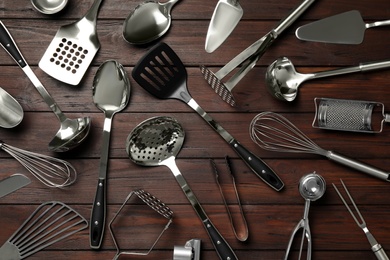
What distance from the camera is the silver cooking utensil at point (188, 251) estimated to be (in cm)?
122

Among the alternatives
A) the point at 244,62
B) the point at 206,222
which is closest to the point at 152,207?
the point at 206,222

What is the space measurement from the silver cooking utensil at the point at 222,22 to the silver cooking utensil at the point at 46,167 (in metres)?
0.38

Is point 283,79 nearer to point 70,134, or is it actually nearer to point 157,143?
point 157,143

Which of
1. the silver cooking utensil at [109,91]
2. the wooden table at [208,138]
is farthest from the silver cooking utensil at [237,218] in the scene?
the silver cooking utensil at [109,91]

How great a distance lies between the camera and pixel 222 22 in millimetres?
1302

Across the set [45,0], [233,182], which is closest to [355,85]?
[233,182]

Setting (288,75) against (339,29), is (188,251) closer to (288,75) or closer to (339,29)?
(288,75)

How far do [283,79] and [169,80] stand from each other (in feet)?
0.76

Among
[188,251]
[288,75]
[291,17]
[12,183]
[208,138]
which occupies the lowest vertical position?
[188,251]

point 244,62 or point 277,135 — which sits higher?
point 244,62

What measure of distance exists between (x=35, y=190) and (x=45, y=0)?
0.40 meters

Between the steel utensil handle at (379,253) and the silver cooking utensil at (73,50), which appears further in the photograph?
the silver cooking utensil at (73,50)

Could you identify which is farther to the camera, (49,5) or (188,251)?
(49,5)

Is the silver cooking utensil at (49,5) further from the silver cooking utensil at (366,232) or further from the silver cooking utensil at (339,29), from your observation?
the silver cooking utensil at (366,232)
